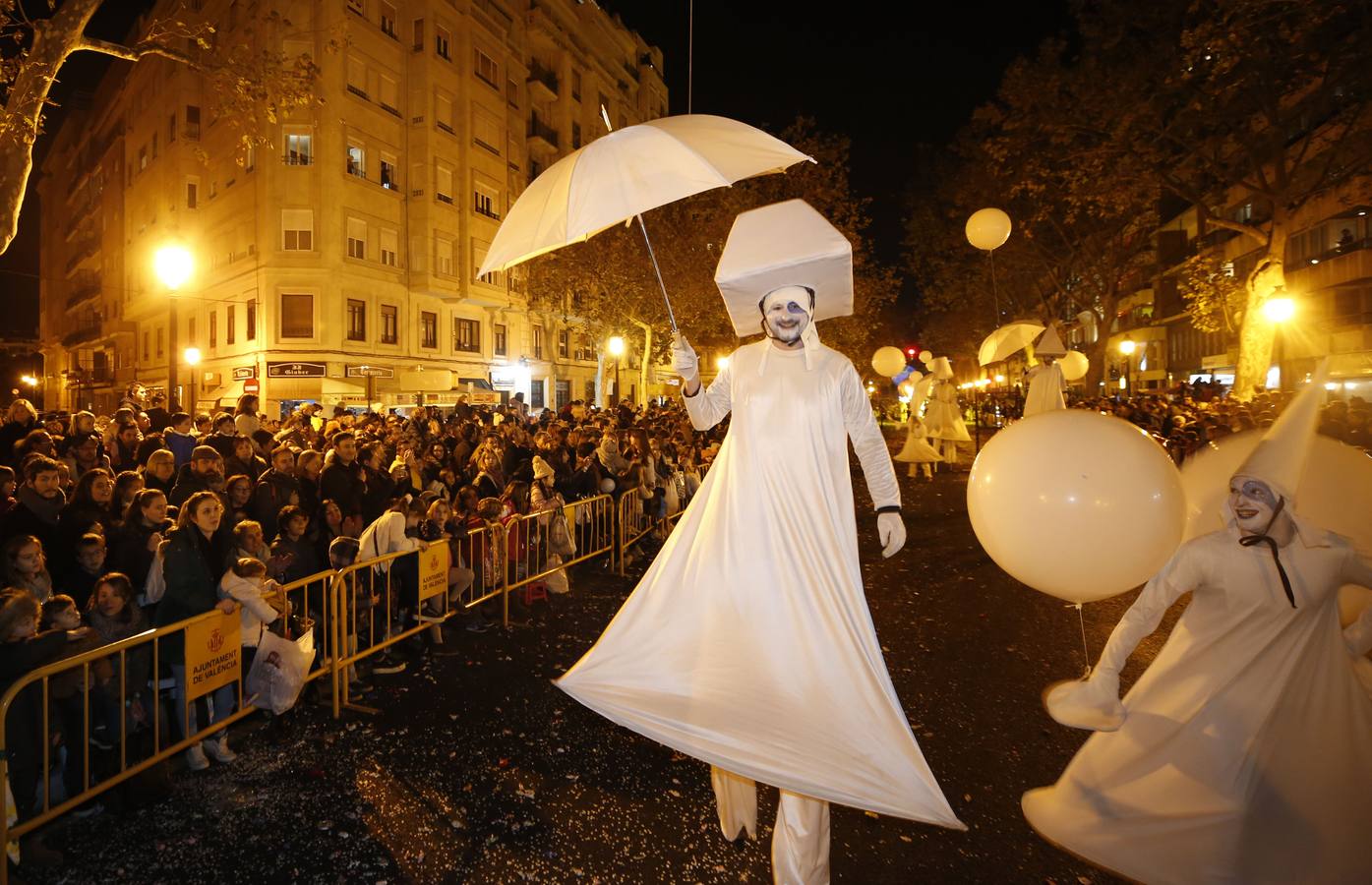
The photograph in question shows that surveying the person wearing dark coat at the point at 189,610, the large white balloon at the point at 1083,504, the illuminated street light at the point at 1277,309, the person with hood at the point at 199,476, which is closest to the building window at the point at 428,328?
the person with hood at the point at 199,476

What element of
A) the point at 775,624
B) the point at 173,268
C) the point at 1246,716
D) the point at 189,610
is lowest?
the point at 1246,716

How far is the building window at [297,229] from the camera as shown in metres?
26.9

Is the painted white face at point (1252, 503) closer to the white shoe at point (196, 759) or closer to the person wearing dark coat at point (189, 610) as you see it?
the person wearing dark coat at point (189, 610)

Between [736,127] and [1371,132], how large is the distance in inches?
757

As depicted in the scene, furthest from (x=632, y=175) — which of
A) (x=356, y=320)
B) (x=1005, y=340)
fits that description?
(x=356, y=320)

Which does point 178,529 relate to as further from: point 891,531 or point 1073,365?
point 1073,365

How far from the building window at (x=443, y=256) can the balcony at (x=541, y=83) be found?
12.5 m

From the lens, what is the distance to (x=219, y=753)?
4406mm

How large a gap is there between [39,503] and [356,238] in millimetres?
25739

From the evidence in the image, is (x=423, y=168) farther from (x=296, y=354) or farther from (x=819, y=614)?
(x=819, y=614)

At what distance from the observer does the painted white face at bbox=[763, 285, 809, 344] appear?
10.9 ft

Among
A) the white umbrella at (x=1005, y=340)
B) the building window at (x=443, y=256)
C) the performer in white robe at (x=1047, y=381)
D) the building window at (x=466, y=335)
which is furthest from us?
the building window at (x=466, y=335)

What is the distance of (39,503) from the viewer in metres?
5.40

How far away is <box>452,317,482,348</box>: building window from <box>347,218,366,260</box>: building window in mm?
5589
